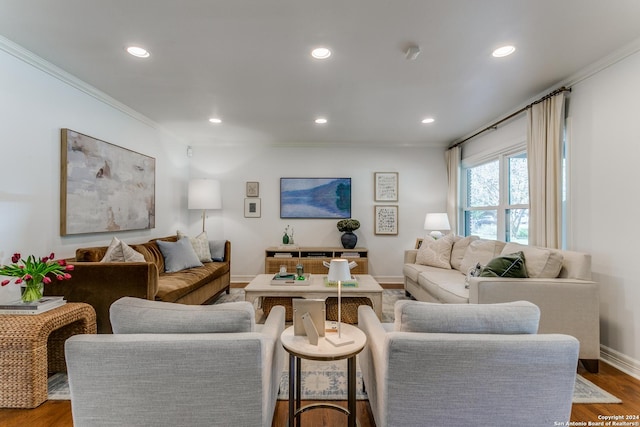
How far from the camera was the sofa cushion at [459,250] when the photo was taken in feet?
12.9

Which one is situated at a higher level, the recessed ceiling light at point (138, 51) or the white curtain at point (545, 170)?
the recessed ceiling light at point (138, 51)

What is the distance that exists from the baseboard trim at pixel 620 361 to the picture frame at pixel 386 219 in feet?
10.2

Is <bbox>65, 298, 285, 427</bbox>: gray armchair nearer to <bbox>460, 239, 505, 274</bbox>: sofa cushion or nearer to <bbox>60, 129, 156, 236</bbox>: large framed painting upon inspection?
<bbox>60, 129, 156, 236</bbox>: large framed painting

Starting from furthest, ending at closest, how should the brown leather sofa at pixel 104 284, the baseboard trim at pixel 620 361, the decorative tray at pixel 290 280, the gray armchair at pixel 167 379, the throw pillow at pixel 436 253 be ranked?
the throw pillow at pixel 436 253
the decorative tray at pixel 290 280
the brown leather sofa at pixel 104 284
the baseboard trim at pixel 620 361
the gray armchair at pixel 167 379

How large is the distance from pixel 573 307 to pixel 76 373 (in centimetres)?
306

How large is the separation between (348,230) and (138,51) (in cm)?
364

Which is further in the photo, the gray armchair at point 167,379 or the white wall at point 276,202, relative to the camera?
the white wall at point 276,202

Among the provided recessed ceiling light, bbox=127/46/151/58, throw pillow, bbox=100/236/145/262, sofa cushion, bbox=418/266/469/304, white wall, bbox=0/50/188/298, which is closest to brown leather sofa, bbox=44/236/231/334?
throw pillow, bbox=100/236/145/262

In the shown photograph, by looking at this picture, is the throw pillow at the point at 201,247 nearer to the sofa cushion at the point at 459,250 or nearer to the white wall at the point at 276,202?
the white wall at the point at 276,202

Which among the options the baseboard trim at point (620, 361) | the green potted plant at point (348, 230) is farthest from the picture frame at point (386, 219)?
the baseboard trim at point (620, 361)

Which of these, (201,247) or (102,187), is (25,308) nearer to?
(102,187)

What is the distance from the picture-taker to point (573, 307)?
234 centimetres

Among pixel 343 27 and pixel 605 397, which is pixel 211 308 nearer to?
pixel 343 27

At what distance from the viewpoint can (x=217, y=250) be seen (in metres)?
4.52
